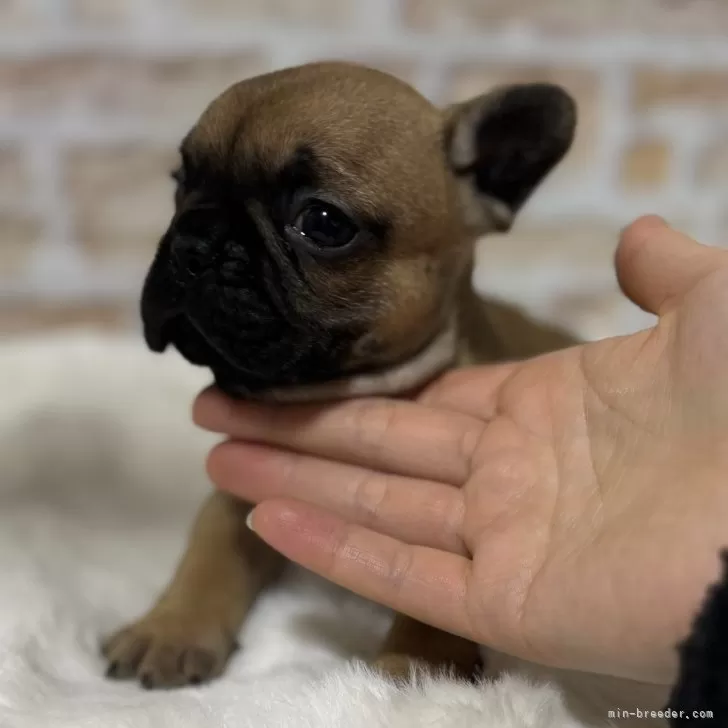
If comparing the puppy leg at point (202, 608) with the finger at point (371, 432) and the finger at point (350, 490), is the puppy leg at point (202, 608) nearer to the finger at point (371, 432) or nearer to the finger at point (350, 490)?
the finger at point (350, 490)

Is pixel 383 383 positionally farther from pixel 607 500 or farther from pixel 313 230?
pixel 607 500

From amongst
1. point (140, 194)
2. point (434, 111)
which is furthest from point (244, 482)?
point (140, 194)

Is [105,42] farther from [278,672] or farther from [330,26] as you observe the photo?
[278,672]

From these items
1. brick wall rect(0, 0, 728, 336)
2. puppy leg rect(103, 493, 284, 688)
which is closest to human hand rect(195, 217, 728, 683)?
puppy leg rect(103, 493, 284, 688)

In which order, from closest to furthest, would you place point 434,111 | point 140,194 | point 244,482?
point 244,482
point 434,111
point 140,194

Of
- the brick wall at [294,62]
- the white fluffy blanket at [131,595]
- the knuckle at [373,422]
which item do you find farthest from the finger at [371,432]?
the brick wall at [294,62]
